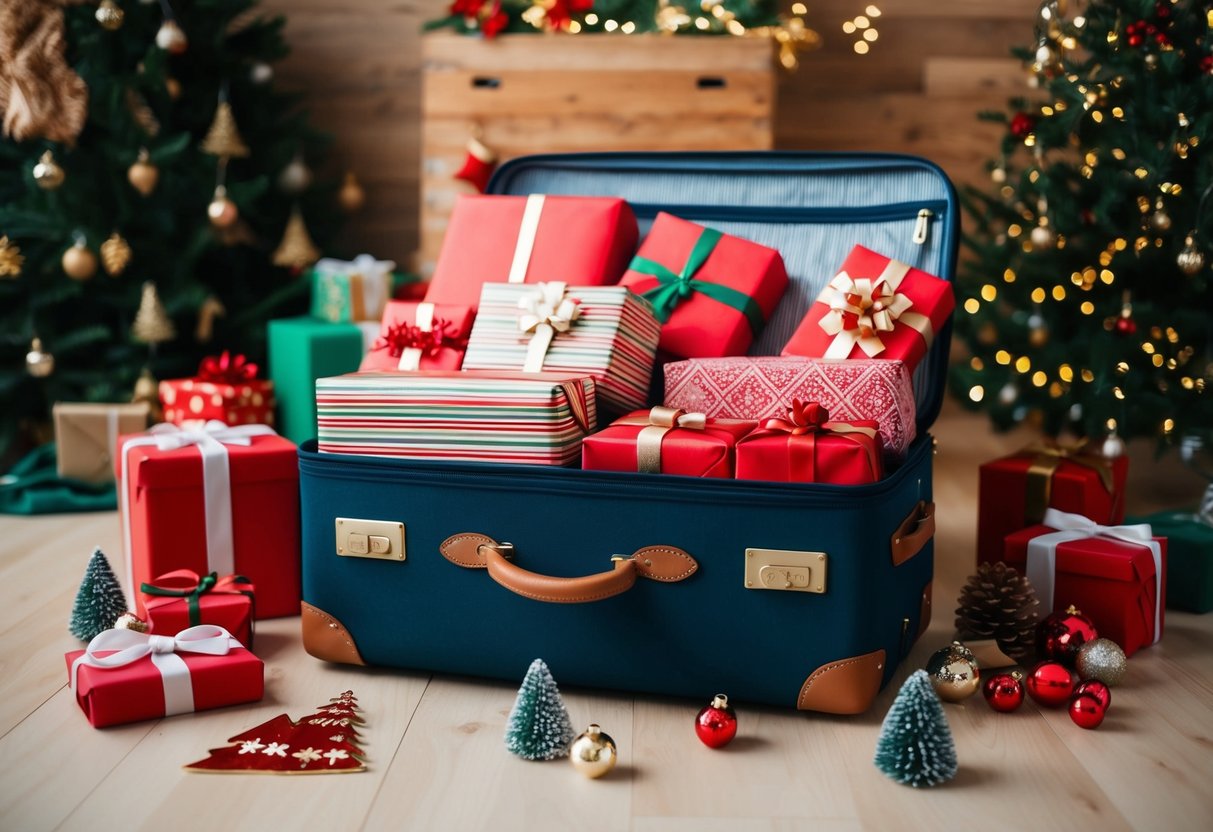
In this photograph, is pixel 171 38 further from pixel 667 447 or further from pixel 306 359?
pixel 667 447

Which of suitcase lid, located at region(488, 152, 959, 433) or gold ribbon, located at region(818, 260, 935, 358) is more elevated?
suitcase lid, located at region(488, 152, 959, 433)

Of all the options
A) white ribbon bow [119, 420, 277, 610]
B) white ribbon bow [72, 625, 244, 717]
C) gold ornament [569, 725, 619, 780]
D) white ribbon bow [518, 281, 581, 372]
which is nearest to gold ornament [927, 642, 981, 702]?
gold ornament [569, 725, 619, 780]

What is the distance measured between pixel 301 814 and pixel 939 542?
1651 millimetres

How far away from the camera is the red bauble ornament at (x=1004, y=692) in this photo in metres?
1.63

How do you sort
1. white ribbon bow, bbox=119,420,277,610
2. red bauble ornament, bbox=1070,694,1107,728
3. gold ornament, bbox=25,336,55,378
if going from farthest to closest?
gold ornament, bbox=25,336,55,378
white ribbon bow, bbox=119,420,277,610
red bauble ornament, bbox=1070,694,1107,728

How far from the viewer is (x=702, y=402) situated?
73.1 inches

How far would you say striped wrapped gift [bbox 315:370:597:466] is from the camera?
5.40 ft

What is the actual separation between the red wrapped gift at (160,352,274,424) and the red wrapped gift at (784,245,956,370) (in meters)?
1.40

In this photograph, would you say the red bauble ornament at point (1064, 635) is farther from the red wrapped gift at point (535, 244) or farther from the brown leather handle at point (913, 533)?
the red wrapped gift at point (535, 244)

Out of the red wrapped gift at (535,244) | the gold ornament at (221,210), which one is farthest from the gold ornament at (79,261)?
the red wrapped gift at (535,244)

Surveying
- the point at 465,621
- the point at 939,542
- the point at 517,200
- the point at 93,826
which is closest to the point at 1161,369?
the point at 939,542

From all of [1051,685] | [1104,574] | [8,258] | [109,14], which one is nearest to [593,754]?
[1051,685]

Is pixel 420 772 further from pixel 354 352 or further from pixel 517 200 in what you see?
pixel 354 352

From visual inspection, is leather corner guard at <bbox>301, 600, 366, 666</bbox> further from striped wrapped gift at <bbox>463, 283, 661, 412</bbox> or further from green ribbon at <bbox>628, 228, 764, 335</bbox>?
green ribbon at <bbox>628, 228, 764, 335</bbox>
